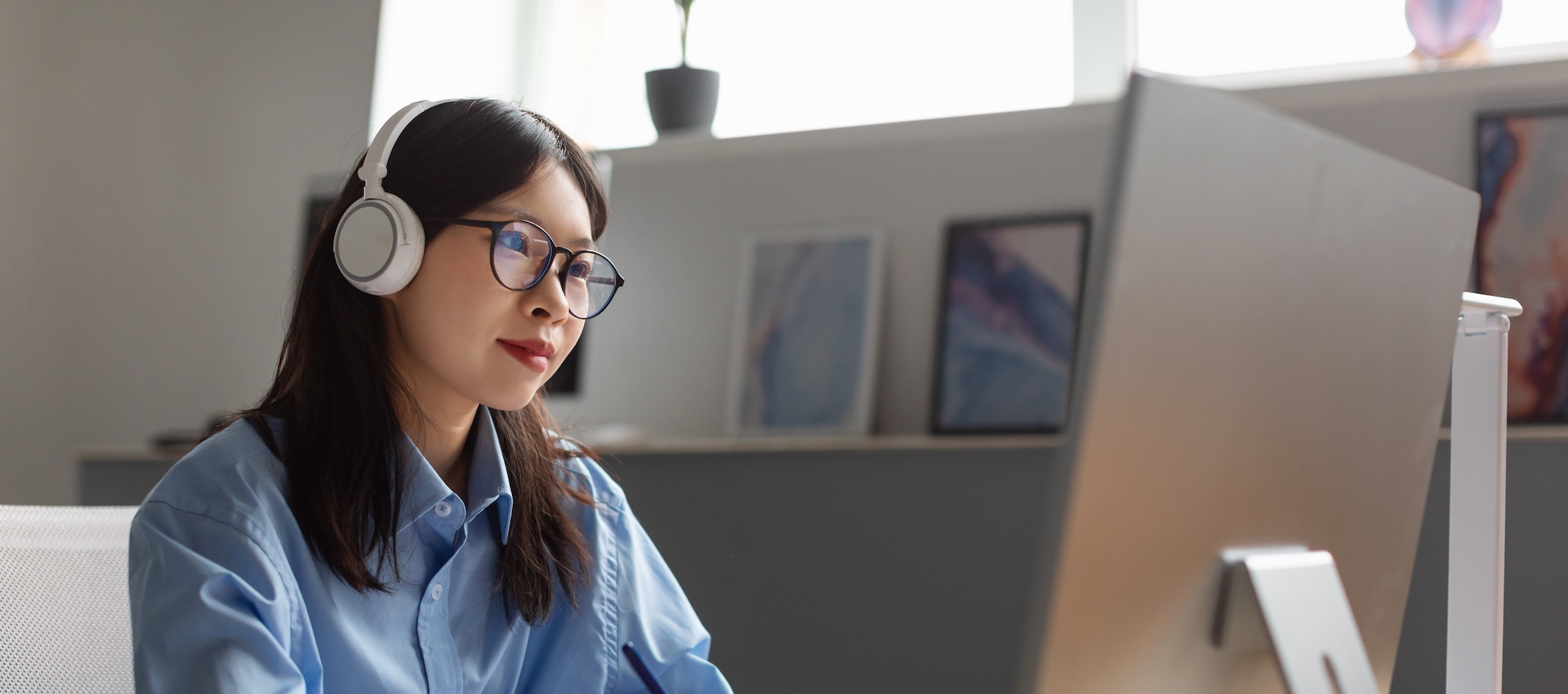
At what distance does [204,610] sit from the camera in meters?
0.75

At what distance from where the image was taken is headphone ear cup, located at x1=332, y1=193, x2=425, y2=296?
0.93m

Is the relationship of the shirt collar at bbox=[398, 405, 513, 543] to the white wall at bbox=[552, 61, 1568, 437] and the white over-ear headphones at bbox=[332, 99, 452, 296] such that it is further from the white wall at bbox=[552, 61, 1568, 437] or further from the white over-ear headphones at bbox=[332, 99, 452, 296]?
the white wall at bbox=[552, 61, 1568, 437]

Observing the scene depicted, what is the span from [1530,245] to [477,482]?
55.6 inches

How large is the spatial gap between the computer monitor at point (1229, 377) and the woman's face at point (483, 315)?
0.57 meters

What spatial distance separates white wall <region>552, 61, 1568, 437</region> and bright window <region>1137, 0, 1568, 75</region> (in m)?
0.24

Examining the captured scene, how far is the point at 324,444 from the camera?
3.10ft

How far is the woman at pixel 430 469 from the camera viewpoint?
848 millimetres

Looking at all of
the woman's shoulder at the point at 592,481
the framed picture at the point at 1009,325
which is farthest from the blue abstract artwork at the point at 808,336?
the woman's shoulder at the point at 592,481

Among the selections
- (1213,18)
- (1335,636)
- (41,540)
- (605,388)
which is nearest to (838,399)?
(605,388)

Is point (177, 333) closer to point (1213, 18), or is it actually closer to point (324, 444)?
point (324, 444)

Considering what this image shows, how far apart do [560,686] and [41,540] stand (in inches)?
16.8

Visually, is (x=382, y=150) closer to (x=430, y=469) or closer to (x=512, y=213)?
(x=512, y=213)

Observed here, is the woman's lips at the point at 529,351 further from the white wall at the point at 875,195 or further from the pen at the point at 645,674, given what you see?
the white wall at the point at 875,195

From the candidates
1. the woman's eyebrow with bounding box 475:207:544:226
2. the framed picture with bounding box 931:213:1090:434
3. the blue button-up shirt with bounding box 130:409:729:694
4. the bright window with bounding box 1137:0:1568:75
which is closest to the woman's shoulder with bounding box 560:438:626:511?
the blue button-up shirt with bounding box 130:409:729:694
